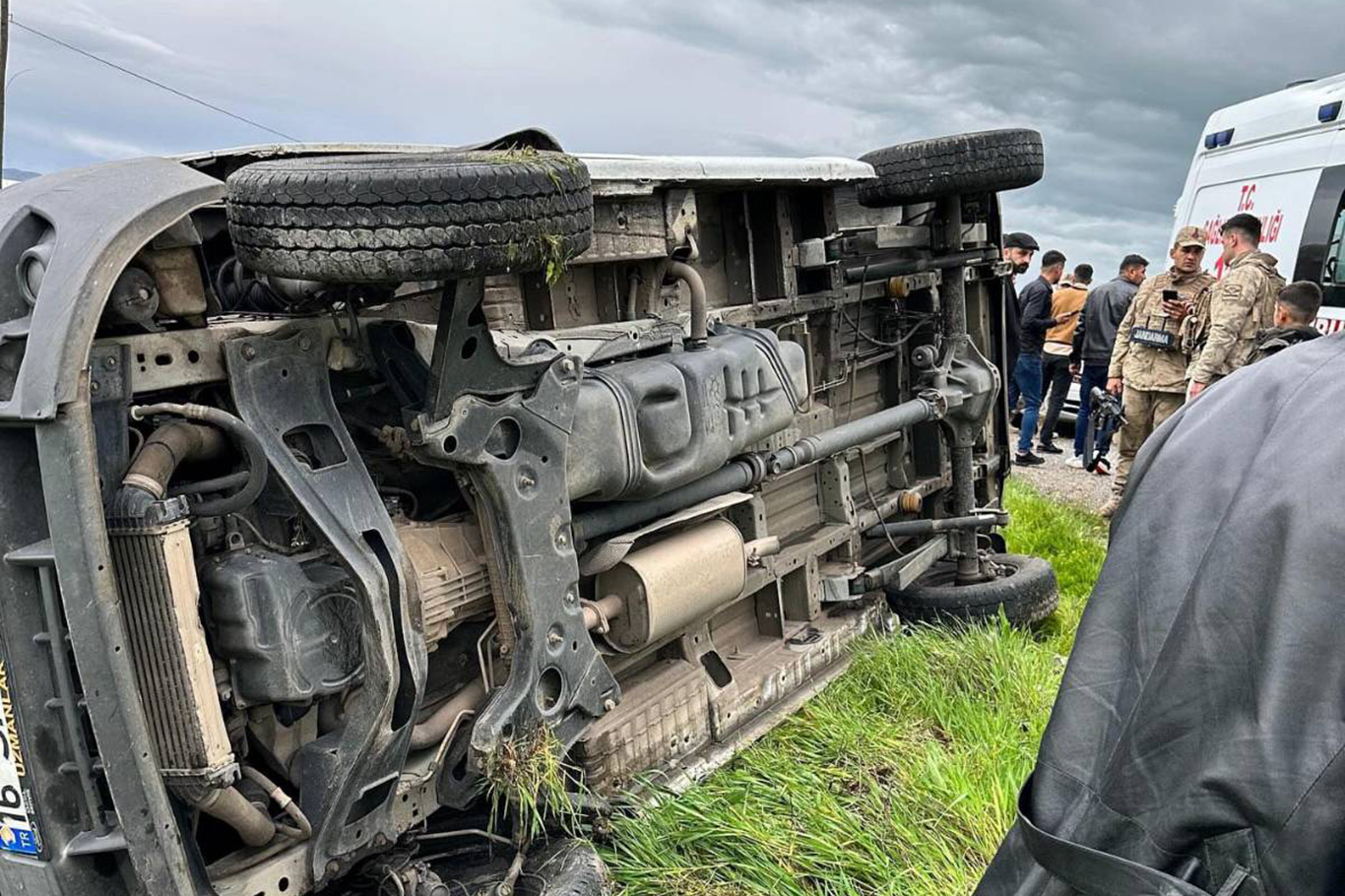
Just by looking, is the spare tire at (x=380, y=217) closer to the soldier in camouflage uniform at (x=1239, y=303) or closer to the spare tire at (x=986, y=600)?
the spare tire at (x=986, y=600)

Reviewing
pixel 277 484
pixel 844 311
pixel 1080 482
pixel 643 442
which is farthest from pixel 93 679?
pixel 1080 482

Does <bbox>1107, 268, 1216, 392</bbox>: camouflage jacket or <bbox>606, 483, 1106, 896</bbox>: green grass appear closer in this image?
<bbox>606, 483, 1106, 896</bbox>: green grass

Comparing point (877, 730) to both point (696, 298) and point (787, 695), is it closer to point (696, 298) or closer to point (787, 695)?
point (787, 695)

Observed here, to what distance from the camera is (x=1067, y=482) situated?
8906 mm

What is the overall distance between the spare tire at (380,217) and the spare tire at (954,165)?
8.23ft

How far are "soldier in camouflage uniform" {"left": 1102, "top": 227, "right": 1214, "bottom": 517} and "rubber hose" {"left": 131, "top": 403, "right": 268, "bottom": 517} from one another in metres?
6.11

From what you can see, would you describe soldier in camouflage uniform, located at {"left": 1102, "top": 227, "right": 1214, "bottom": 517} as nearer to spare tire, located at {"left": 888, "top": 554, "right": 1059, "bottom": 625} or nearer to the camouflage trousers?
the camouflage trousers

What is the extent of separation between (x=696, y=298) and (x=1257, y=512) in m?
2.51

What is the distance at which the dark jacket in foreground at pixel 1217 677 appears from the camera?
3.28ft

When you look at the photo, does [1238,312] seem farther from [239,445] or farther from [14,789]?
[14,789]

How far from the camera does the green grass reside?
113 inches

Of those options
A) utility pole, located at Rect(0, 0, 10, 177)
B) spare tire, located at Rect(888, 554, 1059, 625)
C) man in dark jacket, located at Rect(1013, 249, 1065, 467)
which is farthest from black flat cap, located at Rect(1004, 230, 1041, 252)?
utility pole, located at Rect(0, 0, 10, 177)

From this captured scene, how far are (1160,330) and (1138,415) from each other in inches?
23.2

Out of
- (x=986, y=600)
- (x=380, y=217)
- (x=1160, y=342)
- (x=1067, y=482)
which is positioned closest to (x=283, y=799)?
(x=380, y=217)
